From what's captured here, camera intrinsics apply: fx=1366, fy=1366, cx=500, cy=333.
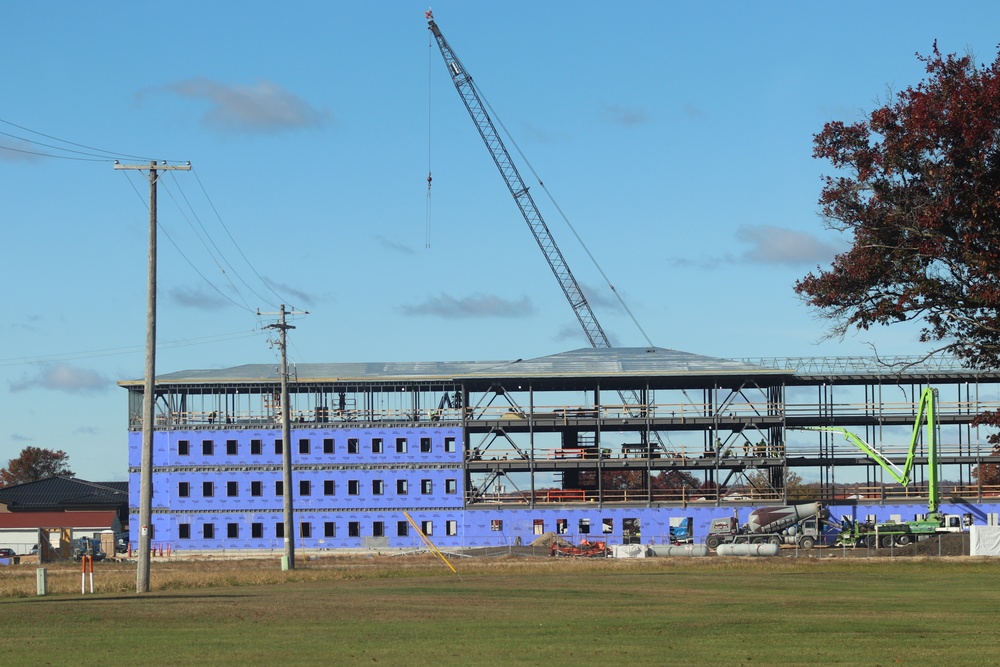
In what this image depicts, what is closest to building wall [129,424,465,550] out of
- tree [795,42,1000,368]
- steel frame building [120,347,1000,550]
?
steel frame building [120,347,1000,550]

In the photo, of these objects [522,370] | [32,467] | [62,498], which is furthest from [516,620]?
[32,467]

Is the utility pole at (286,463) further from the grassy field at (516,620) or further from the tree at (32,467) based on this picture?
the tree at (32,467)

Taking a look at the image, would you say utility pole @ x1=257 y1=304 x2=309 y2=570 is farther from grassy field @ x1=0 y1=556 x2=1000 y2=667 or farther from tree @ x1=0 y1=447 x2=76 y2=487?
tree @ x1=0 y1=447 x2=76 y2=487

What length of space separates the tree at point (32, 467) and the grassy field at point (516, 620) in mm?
135340

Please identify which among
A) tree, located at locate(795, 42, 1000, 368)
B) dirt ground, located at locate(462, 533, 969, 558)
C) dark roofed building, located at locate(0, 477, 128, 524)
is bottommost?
dirt ground, located at locate(462, 533, 969, 558)

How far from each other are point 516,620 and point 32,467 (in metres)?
162

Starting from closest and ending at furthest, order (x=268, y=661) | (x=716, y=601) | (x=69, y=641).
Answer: (x=268, y=661) < (x=69, y=641) < (x=716, y=601)

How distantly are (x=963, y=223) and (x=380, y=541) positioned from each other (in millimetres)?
65477

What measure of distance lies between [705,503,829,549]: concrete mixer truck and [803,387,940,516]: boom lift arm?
642 cm

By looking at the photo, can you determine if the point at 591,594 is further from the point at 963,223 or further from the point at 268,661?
the point at 268,661

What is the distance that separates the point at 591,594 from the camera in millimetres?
37656

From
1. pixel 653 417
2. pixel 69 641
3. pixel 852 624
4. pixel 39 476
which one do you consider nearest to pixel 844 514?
pixel 653 417

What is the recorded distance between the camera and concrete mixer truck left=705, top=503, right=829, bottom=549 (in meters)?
76.9

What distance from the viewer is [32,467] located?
178 meters
